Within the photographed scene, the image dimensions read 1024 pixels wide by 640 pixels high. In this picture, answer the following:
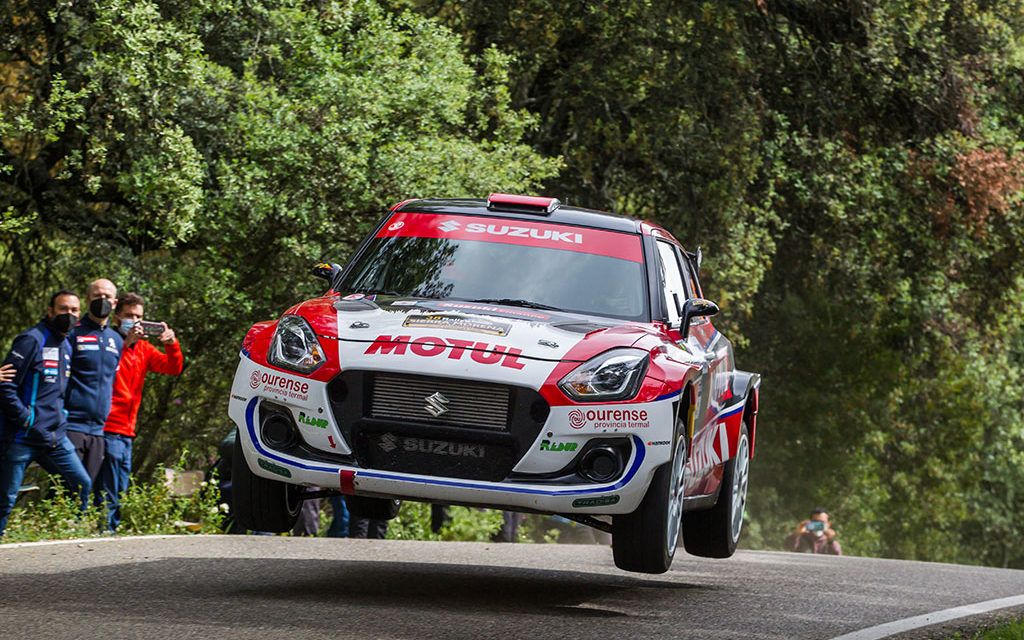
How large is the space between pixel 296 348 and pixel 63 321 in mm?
4265

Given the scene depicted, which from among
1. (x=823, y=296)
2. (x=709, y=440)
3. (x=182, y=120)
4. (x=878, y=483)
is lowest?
(x=878, y=483)

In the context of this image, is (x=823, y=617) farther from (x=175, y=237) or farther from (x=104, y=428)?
(x=175, y=237)

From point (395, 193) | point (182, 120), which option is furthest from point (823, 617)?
point (182, 120)

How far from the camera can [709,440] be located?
8.69 m

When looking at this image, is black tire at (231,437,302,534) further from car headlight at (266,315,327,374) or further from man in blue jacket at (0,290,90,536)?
man in blue jacket at (0,290,90,536)

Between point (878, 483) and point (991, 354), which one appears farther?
point (878, 483)

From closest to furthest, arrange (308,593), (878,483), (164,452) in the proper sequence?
(308,593), (164,452), (878,483)

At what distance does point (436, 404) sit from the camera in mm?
6941

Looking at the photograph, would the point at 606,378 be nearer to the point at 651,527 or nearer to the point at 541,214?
the point at 651,527

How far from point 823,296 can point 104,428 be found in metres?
16.8

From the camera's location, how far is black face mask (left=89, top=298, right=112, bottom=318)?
11.3m

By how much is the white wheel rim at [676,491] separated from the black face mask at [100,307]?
5.37 meters

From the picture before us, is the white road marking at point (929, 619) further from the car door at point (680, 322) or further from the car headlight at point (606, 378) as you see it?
the car headlight at point (606, 378)

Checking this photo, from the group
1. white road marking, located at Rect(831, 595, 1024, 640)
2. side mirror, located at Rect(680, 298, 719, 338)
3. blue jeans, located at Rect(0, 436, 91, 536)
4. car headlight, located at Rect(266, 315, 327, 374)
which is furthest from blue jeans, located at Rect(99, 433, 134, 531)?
white road marking, located at Rect(831, 595, 1024, 640)
